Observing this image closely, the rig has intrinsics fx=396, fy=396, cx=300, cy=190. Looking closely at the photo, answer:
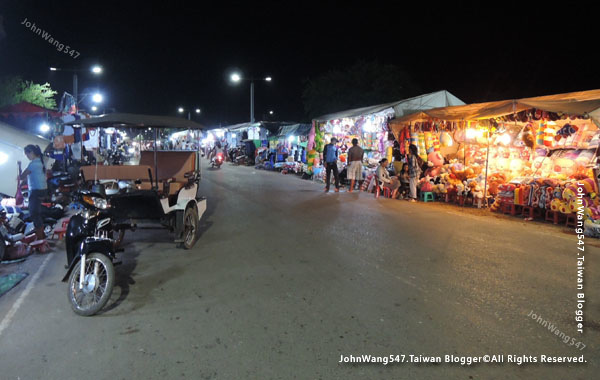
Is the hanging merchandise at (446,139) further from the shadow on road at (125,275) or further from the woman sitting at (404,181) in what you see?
the shadow on road at (125,275)

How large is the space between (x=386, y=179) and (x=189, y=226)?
8349 millimetres

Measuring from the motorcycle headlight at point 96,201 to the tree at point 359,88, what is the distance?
85.7 feet

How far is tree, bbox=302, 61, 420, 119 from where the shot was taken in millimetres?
29703

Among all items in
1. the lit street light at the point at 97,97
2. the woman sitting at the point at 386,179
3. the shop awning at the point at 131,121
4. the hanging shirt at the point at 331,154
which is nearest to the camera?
the shop awning at the point at 131,121

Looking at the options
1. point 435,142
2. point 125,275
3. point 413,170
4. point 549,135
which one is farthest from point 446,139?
point 125,275

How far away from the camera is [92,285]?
15.0ft

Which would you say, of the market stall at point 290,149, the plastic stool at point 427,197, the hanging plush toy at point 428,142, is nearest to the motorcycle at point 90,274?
the plastic stool at point 427,197

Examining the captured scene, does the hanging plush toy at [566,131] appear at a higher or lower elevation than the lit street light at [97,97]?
lower

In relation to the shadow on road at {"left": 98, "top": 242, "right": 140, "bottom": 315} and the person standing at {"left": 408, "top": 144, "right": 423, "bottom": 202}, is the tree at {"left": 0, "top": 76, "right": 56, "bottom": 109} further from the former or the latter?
the person standing at {"left": 408, "top": 144, "right": 423, "bottom": 202}

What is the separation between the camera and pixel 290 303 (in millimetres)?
4660

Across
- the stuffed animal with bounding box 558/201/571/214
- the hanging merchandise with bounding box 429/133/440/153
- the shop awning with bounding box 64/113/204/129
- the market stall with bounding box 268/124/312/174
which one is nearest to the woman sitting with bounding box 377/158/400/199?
the hanging merchandise with bounding box 429/133/440/153

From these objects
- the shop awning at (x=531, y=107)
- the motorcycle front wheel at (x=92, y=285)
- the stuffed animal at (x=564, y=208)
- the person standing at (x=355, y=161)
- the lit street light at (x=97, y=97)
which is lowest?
the motorcycle front wheel at (x=92, y=285)

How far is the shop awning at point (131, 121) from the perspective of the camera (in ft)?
24.0

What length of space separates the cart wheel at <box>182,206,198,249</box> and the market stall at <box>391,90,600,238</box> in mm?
7980
